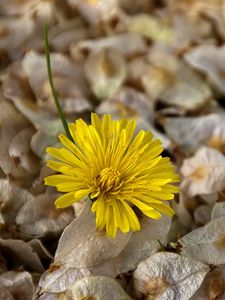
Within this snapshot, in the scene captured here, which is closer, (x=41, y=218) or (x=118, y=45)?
(x=41, y=218)

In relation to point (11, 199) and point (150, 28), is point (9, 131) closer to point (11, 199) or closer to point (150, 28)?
point (11, 199)

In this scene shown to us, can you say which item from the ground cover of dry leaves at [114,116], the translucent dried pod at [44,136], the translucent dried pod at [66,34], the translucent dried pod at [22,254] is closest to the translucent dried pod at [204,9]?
the ground cover of dry leaves at [114,116]

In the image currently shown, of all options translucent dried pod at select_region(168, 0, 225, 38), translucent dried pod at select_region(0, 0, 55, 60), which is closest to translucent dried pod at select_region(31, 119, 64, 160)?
translucent dried pod at select_region(0, 0, 55, 60)

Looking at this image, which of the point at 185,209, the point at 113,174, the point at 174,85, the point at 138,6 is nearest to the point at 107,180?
the point at 113,174

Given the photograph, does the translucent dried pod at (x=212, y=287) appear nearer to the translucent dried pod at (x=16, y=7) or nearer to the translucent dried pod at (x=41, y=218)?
the translucent dried pod at (x=41, y=218)

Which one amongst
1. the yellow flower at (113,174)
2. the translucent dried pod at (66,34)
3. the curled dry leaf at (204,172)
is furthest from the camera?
the translucent dried pod at (66,34)

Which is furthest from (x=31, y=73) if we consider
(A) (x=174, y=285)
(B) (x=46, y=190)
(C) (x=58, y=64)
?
(A) (x=174, y=285)

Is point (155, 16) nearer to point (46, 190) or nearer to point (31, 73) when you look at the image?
point (31, 73)
